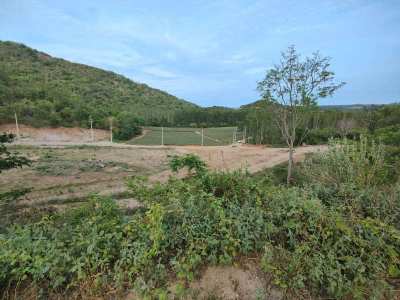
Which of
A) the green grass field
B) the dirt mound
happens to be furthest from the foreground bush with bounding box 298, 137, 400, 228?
the dirt mound

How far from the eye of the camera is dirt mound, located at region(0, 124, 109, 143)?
20875 millimetres

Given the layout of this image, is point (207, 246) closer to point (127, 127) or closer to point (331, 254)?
point (331, 254)

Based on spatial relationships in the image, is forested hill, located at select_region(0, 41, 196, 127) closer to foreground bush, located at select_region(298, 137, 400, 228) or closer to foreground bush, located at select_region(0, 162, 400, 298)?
foreground bush, located at select_region(0, 162, 400, 298)

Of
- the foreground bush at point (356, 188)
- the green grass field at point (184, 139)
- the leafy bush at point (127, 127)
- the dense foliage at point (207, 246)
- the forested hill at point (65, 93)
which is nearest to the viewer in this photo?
the dense foliage at point (207, 246)

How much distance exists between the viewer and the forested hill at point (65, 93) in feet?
77.8

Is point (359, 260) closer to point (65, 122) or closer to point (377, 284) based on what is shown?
point (377, 284)

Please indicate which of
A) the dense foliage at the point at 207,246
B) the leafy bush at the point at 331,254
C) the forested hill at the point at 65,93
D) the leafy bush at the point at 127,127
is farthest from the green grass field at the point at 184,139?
the leafy bush at the point at 331,254

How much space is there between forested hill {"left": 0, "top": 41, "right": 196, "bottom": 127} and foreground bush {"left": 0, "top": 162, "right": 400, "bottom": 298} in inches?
1053

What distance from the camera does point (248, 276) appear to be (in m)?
1.47

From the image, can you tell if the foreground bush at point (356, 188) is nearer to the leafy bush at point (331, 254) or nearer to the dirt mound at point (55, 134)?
the leafy bush at point (331, 254)

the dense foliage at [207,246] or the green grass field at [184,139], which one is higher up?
the dense foliage at [207,246]

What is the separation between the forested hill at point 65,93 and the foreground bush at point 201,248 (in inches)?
1053

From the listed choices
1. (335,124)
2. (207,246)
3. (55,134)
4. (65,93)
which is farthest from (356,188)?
(65,93)

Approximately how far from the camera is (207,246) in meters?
1.50
